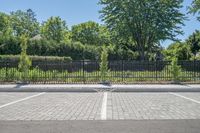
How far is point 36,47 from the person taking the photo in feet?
161

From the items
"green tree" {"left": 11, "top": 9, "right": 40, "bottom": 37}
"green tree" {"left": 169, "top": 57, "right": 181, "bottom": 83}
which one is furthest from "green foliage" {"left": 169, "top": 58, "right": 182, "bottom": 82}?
"green tree" {"left": 11, "top": 9, "right": 40, "bottom": 37}

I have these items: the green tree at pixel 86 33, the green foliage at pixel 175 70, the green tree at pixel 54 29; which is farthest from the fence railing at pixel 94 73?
the green tree at pixel 86 33

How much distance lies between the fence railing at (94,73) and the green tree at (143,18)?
73.8 ft

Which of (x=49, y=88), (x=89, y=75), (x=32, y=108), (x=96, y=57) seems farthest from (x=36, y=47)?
(x=32, y=108)

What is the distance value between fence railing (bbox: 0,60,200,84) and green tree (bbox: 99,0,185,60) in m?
22.5

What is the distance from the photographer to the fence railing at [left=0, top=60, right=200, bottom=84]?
82.5 ft

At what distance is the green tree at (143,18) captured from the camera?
47438mm

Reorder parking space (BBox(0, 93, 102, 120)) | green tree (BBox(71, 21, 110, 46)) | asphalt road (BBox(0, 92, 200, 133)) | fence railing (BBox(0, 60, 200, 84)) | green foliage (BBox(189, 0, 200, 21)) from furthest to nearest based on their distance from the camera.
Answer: green tree (BBox(71, 21, 110, 46)) < green foliage (BBox(189, 0, 200, 21)) < fence railing (BBox(0, 60, 200, 84)) < parking space (BBox(0, 93, 102, 120)) < asphalt road (BBox(0, 92, 200, 133))

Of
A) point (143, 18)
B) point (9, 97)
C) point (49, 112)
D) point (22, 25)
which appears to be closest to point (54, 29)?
point (22, 25)

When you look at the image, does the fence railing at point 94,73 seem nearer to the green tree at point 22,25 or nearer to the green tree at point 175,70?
the green tree at point 175,70

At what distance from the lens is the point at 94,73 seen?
83.6 feet

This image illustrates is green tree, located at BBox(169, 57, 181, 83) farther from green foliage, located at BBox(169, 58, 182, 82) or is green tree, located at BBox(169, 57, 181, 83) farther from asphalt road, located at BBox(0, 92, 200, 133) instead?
asphalt road, located at BBox(0, 92, 200, 133)

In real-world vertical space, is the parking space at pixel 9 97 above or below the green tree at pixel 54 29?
below

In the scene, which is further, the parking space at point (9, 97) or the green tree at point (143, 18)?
the green tree at point (143, 18)
